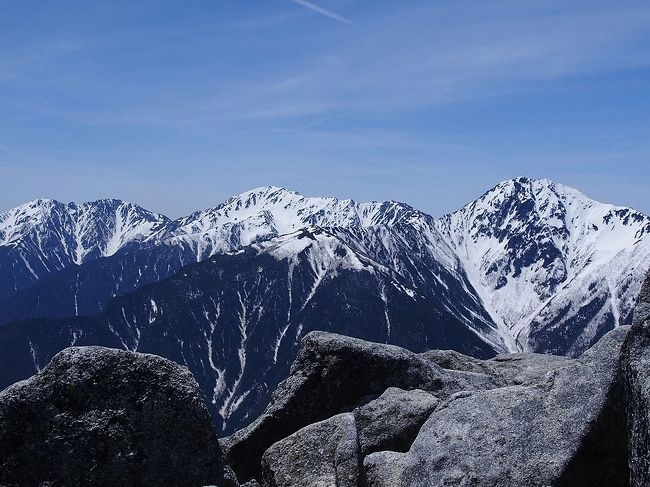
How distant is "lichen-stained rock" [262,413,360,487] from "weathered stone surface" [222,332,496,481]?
9.50 ft

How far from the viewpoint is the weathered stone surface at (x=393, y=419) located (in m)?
17.9

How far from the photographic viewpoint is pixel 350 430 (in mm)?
17891

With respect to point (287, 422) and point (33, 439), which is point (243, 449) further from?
point (33, 439)

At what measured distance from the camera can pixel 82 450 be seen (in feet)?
50.0

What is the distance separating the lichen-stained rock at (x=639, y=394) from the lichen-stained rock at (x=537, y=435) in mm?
1982

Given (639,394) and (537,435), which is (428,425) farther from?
(639,394)

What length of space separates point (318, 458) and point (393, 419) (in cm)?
242

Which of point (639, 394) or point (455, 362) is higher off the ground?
point (639, 394)

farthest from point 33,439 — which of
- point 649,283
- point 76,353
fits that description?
point 649,283

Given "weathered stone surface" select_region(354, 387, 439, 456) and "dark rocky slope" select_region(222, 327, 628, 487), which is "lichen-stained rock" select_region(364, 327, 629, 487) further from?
"weathered stone surface" select_region(354, 387, 439, 456)

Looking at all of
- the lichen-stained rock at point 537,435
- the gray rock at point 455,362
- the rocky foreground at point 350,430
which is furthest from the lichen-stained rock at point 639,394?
the gray rock at point 455,362

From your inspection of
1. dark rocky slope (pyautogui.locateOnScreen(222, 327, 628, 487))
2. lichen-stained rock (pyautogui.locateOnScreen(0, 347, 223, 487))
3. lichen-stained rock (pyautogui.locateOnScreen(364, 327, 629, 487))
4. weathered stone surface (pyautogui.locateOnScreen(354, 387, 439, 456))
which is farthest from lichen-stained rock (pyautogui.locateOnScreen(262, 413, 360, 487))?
lichen-stained rock (pyautogui.locateOnScreen(0, 347, 223, 487))

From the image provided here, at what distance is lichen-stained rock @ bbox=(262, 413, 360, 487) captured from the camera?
16.8 metres

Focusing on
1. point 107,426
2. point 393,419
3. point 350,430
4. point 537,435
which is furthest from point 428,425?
point 107,426
